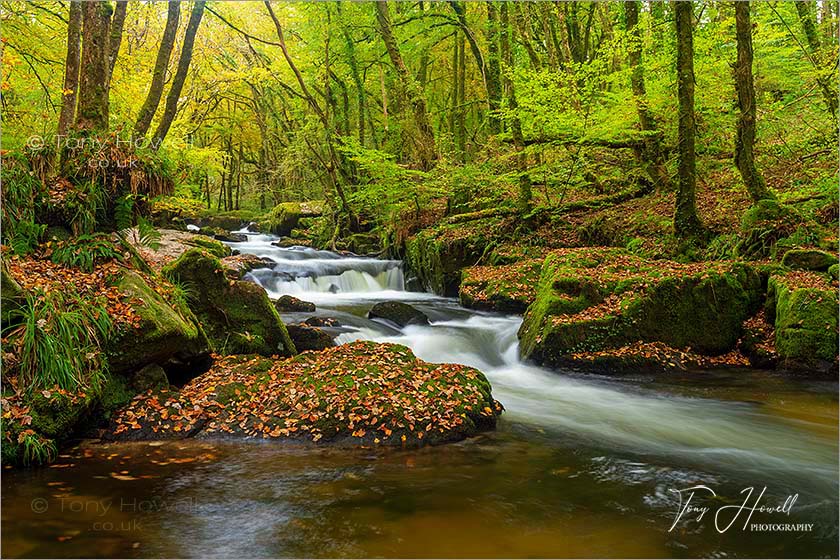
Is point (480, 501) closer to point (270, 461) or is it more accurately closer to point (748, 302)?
point (270, 461)

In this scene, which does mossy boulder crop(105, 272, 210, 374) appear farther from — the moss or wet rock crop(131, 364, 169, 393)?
the moss

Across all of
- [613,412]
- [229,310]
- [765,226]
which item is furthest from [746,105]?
[229,310]

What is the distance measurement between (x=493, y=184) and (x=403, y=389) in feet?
34.1

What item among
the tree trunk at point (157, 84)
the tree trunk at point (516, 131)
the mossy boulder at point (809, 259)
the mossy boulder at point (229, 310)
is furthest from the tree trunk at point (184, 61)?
the mossy boulder at point (809, 259)

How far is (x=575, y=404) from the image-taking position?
6836mm

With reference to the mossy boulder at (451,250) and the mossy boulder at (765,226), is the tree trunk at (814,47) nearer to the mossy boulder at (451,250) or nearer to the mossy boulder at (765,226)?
the mossy boulder at (765,226)

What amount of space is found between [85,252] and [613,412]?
256 inches

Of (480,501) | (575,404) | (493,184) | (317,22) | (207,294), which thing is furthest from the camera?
(317,22)

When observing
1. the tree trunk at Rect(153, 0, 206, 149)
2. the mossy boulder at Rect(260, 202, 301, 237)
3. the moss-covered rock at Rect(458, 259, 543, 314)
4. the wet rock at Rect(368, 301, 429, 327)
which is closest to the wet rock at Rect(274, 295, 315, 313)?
the wet rock at Rect(368, 301, 429, 327)

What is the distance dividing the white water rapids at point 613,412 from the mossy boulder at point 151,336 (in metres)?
3.14

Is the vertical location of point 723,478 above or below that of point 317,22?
below

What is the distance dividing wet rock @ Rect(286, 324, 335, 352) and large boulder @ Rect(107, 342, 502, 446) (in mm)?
1672

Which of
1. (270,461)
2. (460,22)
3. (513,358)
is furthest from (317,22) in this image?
(270,461)

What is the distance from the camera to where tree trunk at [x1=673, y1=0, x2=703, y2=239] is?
9.30 metres
